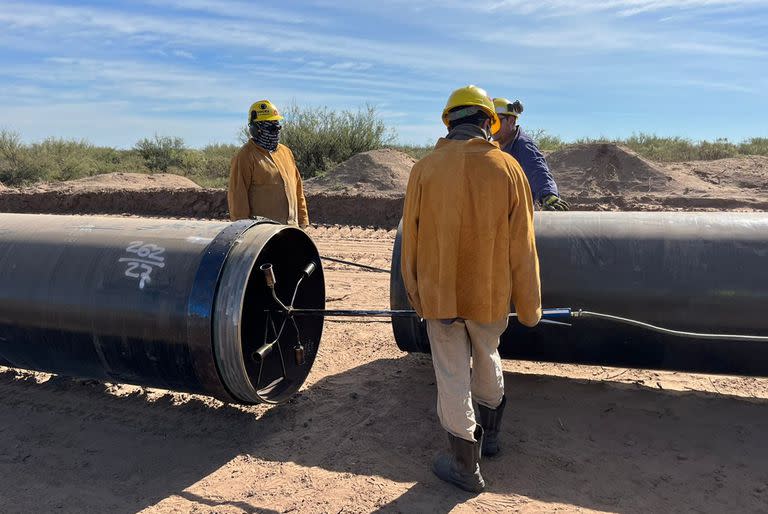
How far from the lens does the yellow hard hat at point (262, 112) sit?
5.40 metres

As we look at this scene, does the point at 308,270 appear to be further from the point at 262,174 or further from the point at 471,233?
the point at 262,174

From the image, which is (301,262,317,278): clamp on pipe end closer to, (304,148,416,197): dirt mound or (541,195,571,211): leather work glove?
(541,195,571,211): leather work glove

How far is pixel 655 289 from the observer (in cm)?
364

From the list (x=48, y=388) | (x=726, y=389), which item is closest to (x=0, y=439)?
(x=48, y=388)

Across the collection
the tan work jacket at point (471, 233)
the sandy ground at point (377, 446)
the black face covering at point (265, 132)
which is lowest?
the sandy ground at point (377, 446)

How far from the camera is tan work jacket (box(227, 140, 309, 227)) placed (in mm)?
5410

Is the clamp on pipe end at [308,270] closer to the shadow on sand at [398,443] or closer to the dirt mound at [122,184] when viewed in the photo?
the shadow on sand at [398,443]

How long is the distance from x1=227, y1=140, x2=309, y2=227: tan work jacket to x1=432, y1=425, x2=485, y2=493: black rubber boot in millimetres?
2952

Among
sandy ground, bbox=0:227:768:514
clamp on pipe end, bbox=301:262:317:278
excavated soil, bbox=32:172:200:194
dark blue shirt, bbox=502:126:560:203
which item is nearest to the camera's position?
sandy ground, bbox=0:227:768:514

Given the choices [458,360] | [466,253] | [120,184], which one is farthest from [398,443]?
[120,184]

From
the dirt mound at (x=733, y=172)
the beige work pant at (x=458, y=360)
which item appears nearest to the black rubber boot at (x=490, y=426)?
the beige work pant at (x=458, y=360)

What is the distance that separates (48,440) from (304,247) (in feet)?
6.55

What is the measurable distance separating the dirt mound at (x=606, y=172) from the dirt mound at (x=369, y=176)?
13.0 feet

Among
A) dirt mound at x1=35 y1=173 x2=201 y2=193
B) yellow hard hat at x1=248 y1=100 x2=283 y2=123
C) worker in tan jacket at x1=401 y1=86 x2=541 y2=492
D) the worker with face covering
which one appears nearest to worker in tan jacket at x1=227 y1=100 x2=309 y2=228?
yellow hard hat at x1=248 y1=100 x2=283 y2=123
